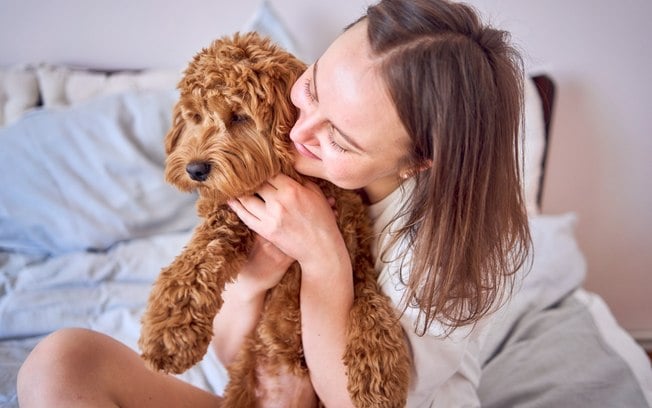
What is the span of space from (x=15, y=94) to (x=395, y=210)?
195cm

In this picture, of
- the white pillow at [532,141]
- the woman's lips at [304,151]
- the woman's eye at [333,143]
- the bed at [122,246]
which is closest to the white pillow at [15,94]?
the bed at [122,246]

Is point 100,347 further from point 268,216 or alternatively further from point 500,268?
point 500,268

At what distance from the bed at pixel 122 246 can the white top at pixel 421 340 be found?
1.79 ft

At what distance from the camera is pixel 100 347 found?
119 centimetres

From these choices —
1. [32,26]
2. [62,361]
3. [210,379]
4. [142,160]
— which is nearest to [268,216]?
[62,361]

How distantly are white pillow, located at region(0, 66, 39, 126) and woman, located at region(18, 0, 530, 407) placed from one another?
1.44 metres

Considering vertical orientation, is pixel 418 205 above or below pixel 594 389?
above

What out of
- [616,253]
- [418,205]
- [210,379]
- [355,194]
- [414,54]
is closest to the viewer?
[414,54]

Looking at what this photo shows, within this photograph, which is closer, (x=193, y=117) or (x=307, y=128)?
(x=307, y=128)

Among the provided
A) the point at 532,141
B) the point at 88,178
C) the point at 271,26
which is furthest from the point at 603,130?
the point at 88,178

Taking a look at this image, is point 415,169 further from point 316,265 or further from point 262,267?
Answer: point 262,267

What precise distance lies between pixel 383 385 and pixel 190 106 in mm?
858

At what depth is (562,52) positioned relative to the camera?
8.32 ft

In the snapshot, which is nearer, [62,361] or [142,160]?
[62,361]
